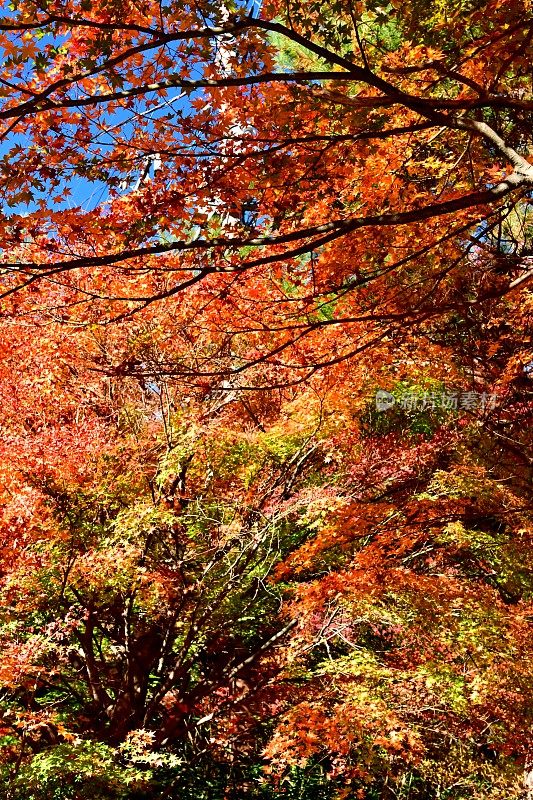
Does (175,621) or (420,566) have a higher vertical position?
(175,621)

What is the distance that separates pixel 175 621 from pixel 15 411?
378cm

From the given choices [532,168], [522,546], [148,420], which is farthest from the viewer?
[148,420]

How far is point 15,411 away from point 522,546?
7.38 m

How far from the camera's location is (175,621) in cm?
810

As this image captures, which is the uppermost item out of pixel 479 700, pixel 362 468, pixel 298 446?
pixel 298 446

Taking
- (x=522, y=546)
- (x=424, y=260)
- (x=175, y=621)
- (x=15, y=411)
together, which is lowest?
(x=522, y=546)

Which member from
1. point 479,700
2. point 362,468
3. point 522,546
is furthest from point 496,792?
point 362,468

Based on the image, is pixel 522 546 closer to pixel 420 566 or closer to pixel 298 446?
pixel 420 566

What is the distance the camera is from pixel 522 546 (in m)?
8.69

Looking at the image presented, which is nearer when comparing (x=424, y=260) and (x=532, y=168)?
(x=532, y=168)

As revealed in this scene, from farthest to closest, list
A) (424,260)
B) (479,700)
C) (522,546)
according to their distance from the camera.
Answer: (522,546)
(479,700)
(424,260)

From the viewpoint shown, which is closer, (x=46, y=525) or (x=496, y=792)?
(x=46, y=525)

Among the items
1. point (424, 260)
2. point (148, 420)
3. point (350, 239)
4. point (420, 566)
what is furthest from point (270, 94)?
point (420, 566)

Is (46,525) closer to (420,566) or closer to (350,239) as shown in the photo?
(350,239)
